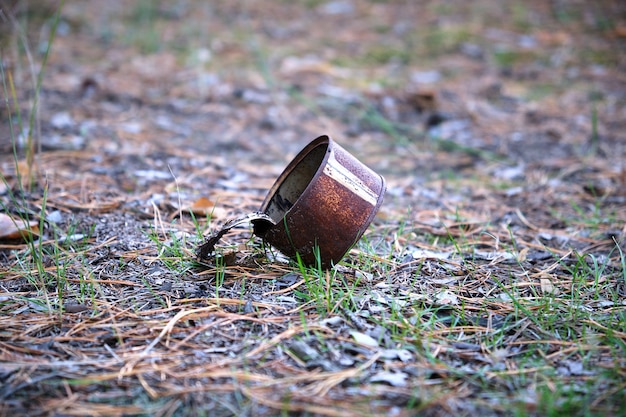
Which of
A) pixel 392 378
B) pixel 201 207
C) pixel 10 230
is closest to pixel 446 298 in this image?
pixel 392 378

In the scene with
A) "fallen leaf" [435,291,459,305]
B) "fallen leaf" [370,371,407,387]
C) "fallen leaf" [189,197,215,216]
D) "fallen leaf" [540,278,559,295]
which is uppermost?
"fallen leaf" [189,197,215,216]

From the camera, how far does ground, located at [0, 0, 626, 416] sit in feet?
4.83

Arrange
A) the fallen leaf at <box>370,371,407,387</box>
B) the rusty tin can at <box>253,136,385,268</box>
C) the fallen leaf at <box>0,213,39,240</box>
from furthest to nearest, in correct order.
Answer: the fallen leaf at <box>0,213,39,240</box> → the rusty tin can at <box>253,136,385,268</box> → the fallen leaf at <box>370,371,407,387</box>

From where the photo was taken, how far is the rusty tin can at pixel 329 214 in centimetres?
187

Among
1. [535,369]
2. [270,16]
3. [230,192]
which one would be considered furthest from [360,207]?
[270,16]

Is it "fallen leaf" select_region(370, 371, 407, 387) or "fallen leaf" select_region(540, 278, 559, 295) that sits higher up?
"fallen leaf" select_region(370, 371, 407, 387)

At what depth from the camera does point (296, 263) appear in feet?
6.70

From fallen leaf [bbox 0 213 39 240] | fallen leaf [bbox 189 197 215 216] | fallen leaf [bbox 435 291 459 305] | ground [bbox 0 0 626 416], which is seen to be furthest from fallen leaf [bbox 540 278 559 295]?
fallen leaf [bbox 0 213 39 240]

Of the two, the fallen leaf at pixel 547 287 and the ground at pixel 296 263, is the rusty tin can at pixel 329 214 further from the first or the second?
the fallen leaf at pixel 547 287

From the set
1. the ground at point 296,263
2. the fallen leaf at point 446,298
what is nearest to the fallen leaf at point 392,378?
the ground at point 296,263

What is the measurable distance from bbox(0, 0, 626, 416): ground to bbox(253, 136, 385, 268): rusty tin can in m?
0.10

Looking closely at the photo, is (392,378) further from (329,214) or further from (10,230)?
(10,230)

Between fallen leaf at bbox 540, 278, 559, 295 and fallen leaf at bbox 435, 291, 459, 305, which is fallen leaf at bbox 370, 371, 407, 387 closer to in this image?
fallen leaf at bbox 435, 291, 459, 305

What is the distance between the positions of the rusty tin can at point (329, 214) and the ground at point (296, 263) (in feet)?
0.33
